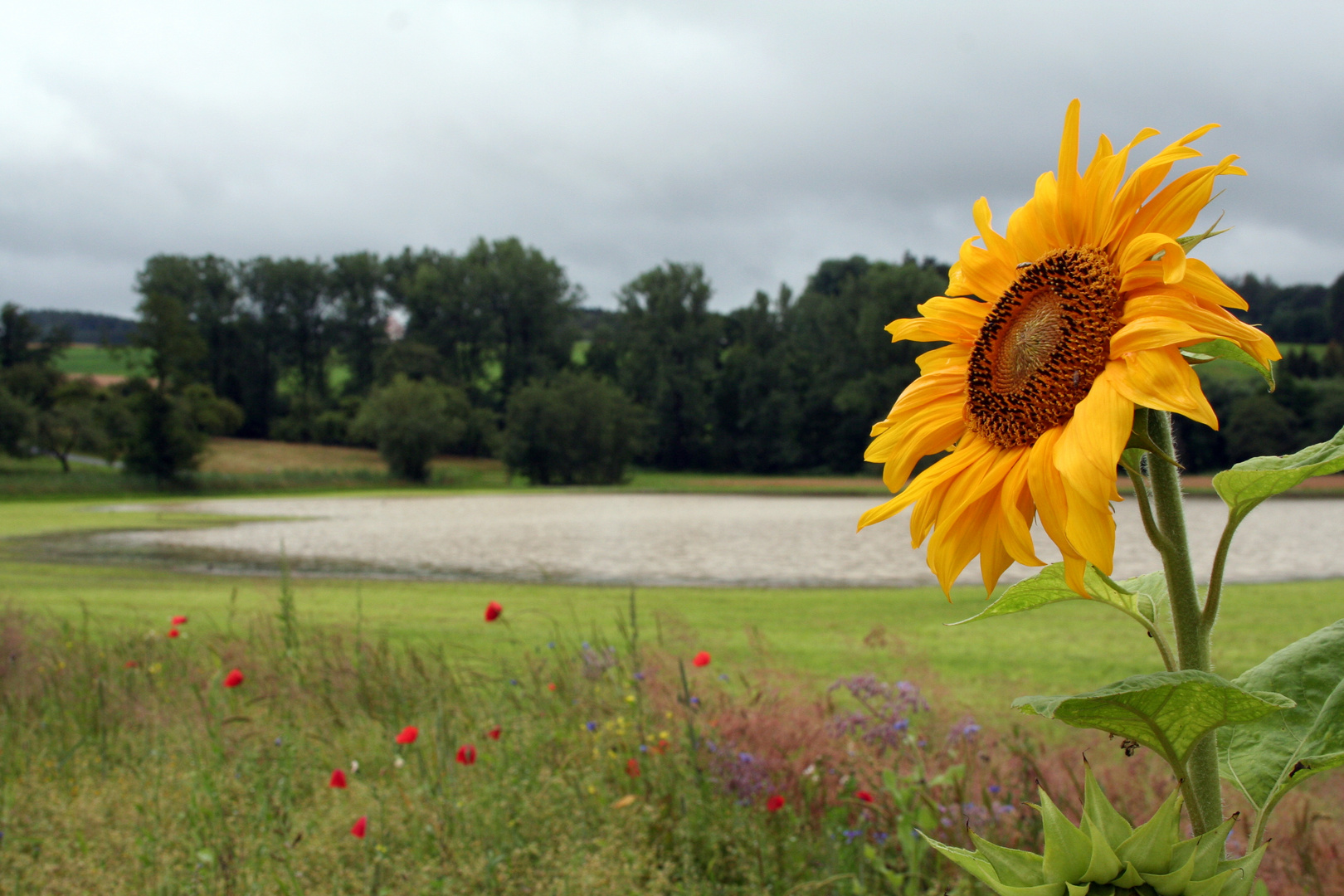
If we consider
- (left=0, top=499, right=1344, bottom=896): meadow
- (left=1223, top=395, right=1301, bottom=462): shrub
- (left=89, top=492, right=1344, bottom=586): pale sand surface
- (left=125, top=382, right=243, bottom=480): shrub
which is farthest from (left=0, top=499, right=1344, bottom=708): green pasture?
(left=1223, top=395, right=1301, bottom=462): shrub

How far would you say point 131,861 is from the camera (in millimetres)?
3293

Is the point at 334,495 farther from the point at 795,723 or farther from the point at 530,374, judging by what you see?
the point at 795,723

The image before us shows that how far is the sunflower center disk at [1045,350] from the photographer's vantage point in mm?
915

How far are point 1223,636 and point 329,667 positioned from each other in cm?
779

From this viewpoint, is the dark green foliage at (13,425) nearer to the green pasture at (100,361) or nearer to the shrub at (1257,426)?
the green pasture at (100,361)

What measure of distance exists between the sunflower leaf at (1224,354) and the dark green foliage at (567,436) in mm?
59236

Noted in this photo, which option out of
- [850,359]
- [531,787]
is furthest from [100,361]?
[531,787]

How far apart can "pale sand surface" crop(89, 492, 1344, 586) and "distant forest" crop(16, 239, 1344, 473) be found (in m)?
39.6

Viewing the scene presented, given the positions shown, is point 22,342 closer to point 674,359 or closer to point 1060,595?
point 674,359

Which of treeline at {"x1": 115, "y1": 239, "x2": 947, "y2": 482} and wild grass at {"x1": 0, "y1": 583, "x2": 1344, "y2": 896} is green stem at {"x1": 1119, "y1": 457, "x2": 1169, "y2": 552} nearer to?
wild grass at {"x1": 0, "y1": 583, "x2": 1344, "y2": 896}

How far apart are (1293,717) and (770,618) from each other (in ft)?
31.6

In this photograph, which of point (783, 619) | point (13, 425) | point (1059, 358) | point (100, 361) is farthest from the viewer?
point (100, 361)

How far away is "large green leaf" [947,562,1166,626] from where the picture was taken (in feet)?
3.01

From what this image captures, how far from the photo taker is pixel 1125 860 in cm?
72
